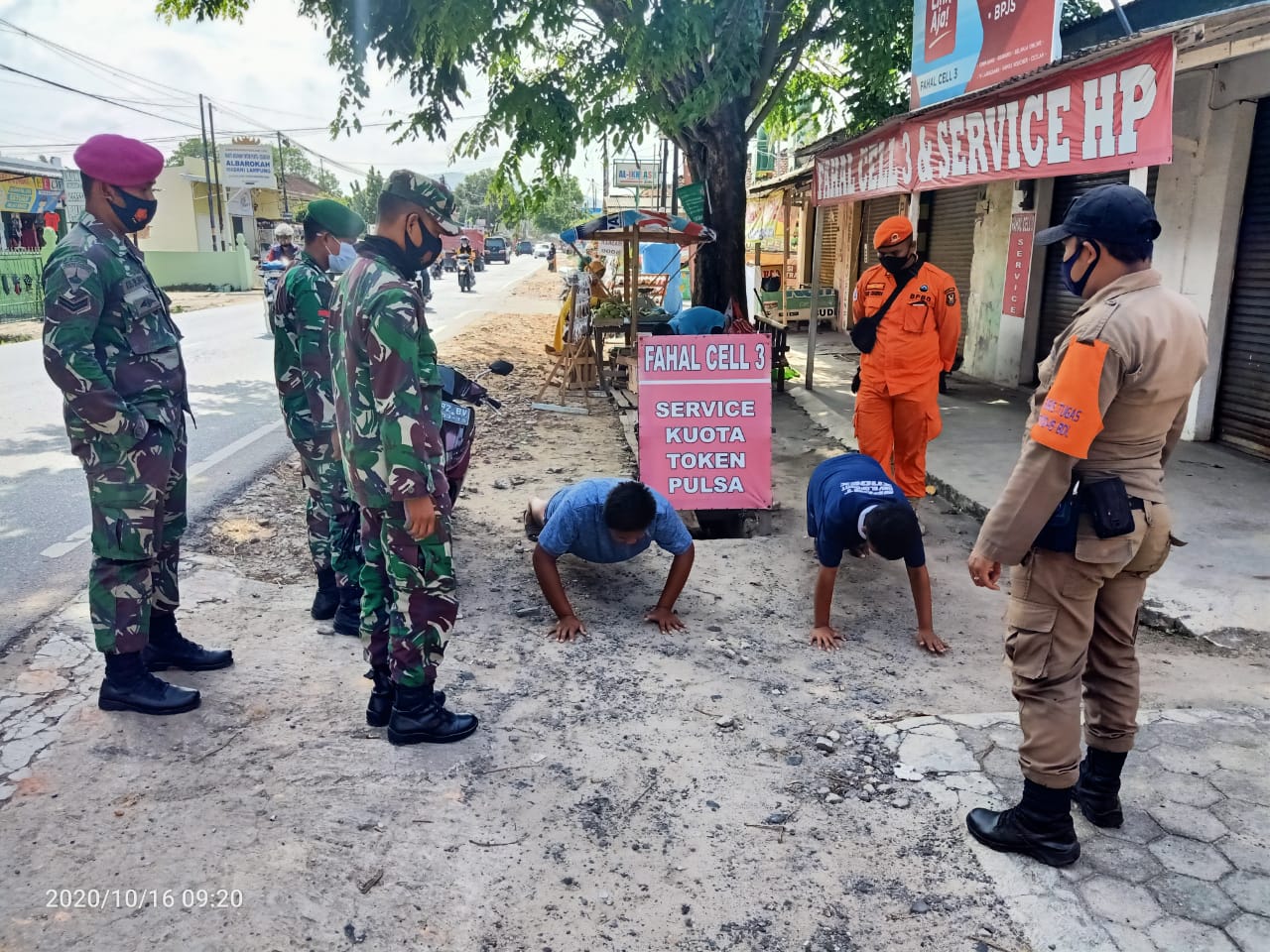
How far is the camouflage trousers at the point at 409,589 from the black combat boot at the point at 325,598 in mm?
1119

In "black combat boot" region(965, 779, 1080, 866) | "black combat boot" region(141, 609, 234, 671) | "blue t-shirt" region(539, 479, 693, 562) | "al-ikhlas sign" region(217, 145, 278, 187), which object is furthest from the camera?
"al-ikhlas sign" region(217, 145, 278, 187)

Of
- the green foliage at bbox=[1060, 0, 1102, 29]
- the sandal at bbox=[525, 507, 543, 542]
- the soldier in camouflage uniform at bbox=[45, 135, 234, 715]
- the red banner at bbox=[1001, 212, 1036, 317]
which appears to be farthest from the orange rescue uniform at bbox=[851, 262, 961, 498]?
the green foliage at bbox=[1060, 0, 1102, 29]

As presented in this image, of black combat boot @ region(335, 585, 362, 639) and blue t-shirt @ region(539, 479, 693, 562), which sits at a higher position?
blue t-shirt @ region(539, 479, 693, 562)

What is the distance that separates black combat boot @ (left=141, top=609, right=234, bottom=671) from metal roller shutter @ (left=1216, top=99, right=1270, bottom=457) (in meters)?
7.01

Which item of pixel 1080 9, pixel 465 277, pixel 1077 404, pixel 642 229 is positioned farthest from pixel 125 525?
pixel 465 277

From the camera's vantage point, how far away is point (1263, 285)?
646 centimetres

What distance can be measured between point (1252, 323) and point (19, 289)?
76.4 feet

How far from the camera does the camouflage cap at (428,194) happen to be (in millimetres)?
2713

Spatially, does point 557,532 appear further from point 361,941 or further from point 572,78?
point 572,78

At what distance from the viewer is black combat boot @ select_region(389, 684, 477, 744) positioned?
115 inches

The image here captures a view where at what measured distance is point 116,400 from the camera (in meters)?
2.88
